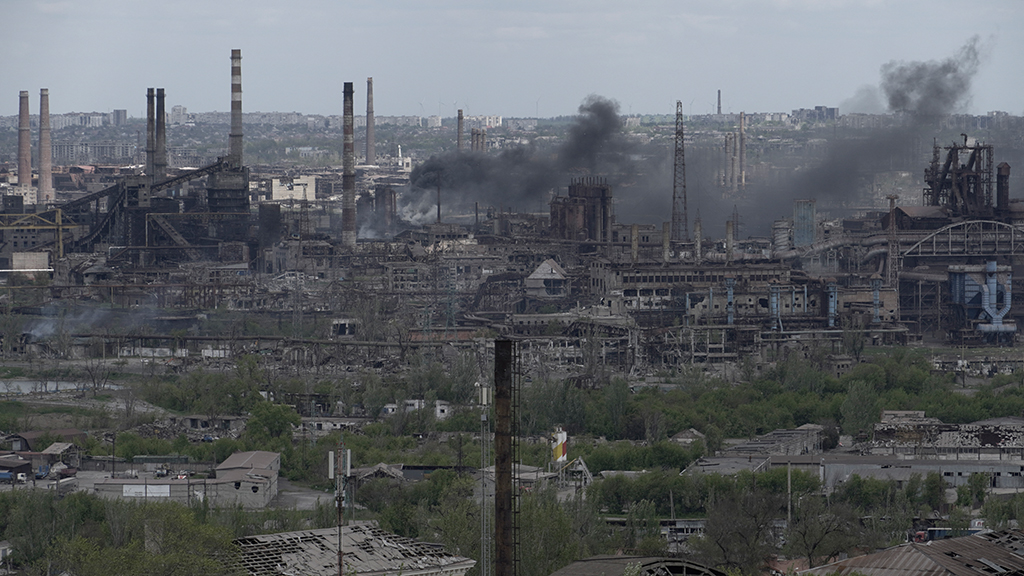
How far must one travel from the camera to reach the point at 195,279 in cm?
5275

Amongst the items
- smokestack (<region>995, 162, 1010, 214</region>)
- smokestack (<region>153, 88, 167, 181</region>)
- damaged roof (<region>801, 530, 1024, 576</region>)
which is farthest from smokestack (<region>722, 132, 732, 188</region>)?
damaged roof (<region>801, 530, 1024, 576</region>)

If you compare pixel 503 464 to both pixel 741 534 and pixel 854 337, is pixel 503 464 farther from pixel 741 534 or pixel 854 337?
pixel 854 337

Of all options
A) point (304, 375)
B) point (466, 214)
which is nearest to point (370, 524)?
point (304, 375)

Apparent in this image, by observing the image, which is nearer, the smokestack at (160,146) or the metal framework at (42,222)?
the metal framework at (42,222)

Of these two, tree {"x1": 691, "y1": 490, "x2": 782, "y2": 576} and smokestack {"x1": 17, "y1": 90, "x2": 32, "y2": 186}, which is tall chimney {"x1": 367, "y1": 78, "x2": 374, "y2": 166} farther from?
tree {"x1": 691, "y1": 490, "x2": 782, "y2": 576}

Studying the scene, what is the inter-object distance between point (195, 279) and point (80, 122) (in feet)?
373

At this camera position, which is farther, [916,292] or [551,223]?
[551,223]

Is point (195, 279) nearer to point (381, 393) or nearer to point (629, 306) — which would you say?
point (629, 306)

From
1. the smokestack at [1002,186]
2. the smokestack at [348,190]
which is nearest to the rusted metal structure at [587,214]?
the smokestack at [348,190]

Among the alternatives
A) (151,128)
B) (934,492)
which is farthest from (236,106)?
(934,492)

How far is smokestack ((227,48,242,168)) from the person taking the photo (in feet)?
213

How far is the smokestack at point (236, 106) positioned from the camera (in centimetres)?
6488

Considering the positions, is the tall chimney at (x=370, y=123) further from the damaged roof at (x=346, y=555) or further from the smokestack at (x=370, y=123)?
the damaged roof at (x=346, y=555)

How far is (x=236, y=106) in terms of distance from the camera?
216 ft
